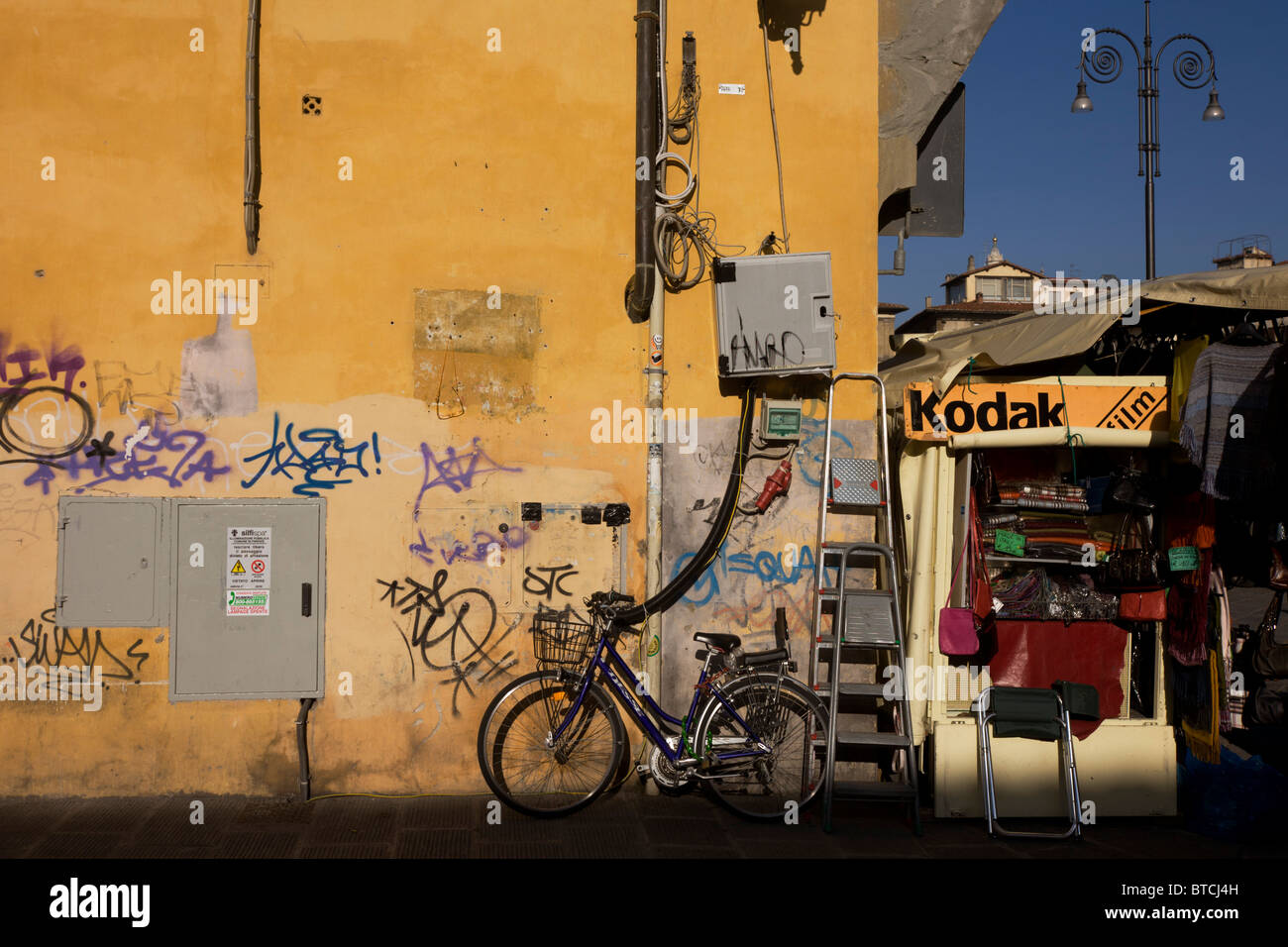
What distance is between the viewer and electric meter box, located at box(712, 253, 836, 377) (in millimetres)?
6910

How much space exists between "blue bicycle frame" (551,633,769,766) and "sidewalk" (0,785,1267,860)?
1.31 feet

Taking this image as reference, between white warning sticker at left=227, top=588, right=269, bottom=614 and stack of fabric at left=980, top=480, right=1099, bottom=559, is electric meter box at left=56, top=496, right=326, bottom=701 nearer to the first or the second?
white warning sticker at left=227, top=588, right=269, bottom=614

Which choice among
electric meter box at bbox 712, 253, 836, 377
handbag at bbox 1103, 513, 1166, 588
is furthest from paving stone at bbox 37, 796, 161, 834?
handbag at bbox 1103, 513, 1166, 588

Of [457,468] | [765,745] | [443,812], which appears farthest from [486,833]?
[457,468]

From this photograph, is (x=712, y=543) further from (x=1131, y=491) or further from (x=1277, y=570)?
(x=1277, y=570)

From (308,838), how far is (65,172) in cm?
446

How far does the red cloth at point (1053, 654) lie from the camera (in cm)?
700

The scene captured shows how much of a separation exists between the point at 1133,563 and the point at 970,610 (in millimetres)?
1148

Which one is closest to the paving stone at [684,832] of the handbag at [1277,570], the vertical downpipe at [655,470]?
the vertical downpipe at [655,470]

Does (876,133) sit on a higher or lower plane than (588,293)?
higher

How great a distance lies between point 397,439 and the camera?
6.87 metres
